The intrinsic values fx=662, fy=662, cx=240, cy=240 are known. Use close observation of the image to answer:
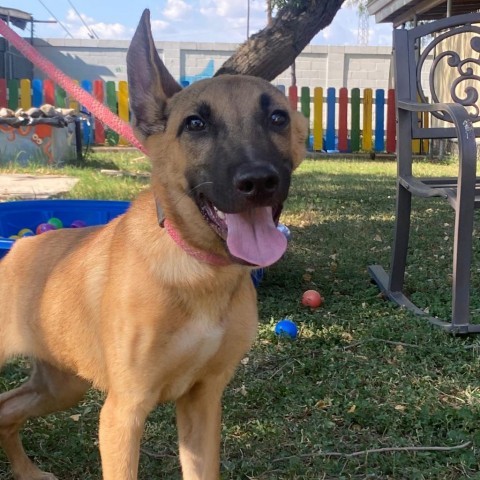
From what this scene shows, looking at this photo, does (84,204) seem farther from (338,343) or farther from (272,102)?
(272,102)

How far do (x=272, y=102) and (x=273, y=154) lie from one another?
11.1 inches

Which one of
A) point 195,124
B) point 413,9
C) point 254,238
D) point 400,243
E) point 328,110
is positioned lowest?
point 400,243

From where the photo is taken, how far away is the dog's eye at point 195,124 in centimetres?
236

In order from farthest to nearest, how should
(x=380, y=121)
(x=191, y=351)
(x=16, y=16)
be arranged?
(x=16, y=16) < (x=380, y=121) < (x=191, y=351)

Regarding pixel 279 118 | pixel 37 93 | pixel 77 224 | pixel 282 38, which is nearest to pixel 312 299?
pixel 77 224

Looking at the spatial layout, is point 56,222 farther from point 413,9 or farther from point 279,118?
point 413,9

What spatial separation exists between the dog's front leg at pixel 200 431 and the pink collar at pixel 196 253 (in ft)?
1.45

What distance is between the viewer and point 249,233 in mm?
2230

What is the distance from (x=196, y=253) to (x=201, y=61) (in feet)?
67.7

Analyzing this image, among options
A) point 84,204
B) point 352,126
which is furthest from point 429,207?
point 352,126

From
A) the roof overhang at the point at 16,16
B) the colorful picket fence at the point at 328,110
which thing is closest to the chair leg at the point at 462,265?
the colorful picket fence at the point at 328,110

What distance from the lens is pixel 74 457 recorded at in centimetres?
272

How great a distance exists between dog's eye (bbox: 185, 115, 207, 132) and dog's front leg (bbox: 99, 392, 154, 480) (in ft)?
3.10

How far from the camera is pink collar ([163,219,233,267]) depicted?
7.54 ft
